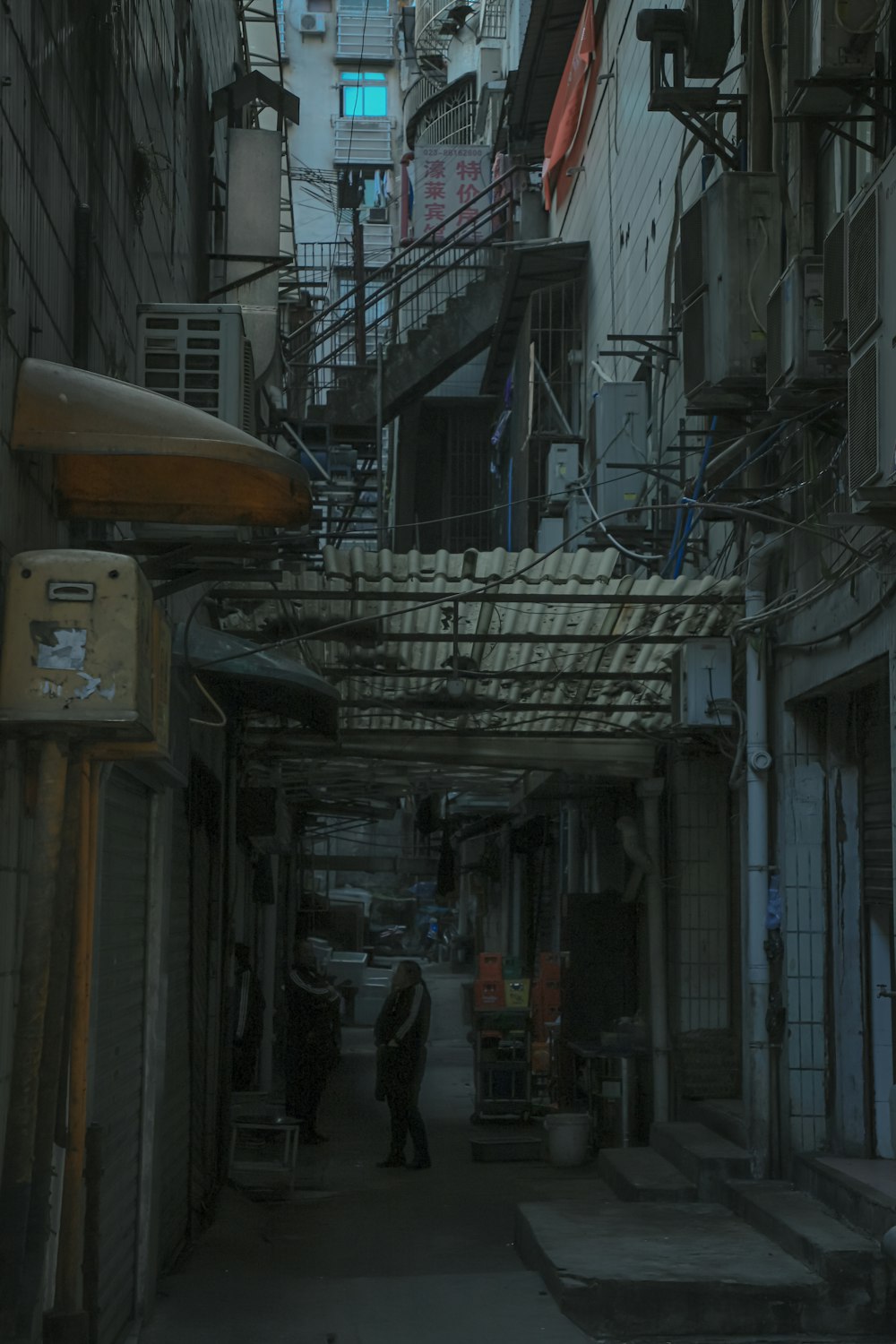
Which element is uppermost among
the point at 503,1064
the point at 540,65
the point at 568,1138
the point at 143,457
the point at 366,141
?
the point at 366,141

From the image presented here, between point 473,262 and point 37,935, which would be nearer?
point 37,935

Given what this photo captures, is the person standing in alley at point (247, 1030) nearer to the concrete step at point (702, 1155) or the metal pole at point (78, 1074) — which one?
the concrete step at point (702, 1155)

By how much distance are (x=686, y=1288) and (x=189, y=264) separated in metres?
7.16

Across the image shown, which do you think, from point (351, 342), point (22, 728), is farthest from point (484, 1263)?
point (351, 342)

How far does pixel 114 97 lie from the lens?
6711 mm

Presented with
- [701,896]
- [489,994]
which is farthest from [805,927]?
[489,994]

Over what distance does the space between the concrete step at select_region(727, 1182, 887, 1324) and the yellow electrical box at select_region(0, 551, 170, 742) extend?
4883mm

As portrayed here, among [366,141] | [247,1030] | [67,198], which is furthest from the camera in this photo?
[366,141]

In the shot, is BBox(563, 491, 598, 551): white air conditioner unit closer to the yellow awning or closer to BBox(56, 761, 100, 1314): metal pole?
the yellow awning

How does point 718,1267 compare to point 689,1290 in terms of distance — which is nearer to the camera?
point 689,1290

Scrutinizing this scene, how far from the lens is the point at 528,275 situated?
18812mm

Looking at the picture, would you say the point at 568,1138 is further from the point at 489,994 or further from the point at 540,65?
the point at 540,65

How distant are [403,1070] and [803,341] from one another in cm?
773

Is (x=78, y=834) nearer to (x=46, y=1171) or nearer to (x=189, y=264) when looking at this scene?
(x=46, y=1171)
